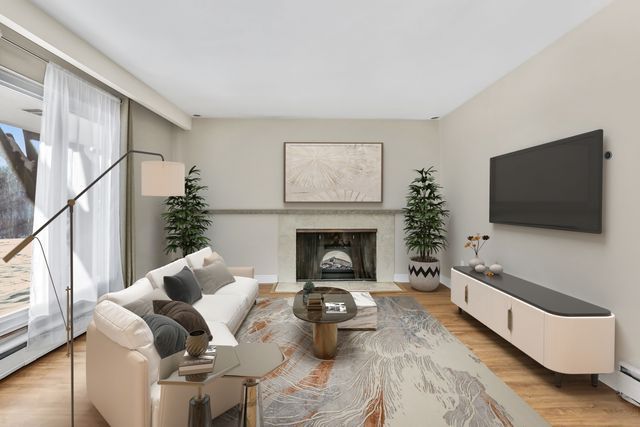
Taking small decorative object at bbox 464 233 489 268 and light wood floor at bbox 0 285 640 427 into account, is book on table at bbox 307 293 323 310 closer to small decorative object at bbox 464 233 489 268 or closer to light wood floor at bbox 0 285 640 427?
light wood floor at bbox 0 285 640 427

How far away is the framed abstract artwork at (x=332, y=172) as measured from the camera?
5.32 m

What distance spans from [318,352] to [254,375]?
130 centimetres

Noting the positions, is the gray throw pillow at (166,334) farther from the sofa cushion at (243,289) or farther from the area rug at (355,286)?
the area rug at (355,286)

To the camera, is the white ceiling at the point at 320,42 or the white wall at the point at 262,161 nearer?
the white ceiling at the point at 320,42

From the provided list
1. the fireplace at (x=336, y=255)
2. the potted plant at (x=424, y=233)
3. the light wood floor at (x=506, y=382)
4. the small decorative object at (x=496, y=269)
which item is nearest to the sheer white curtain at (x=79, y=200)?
the light wood floor at (x=506, y=382)

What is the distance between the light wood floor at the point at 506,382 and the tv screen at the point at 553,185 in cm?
122

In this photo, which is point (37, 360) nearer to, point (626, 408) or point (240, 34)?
point (240, 34)

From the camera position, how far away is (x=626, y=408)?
2.12 metres


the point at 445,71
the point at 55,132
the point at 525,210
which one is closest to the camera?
the point at 55,132

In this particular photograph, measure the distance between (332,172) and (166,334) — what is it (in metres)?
3.91

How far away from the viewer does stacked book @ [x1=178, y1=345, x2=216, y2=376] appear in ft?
5.06

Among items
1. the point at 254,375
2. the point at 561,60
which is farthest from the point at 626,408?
the point at 561,60

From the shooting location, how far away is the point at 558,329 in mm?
2277

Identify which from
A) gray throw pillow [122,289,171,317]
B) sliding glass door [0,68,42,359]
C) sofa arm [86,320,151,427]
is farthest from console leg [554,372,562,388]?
sliding glass door [0,68,42,359]
